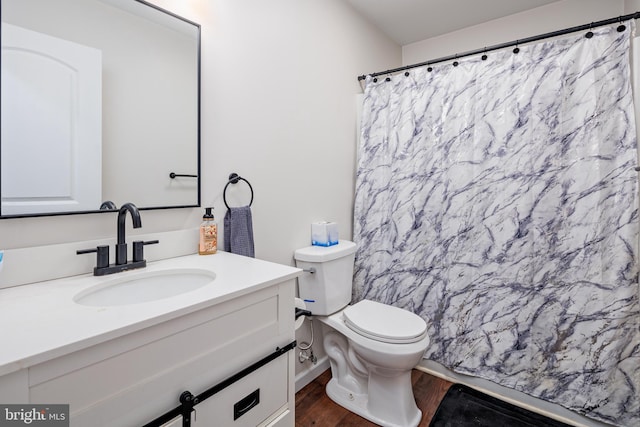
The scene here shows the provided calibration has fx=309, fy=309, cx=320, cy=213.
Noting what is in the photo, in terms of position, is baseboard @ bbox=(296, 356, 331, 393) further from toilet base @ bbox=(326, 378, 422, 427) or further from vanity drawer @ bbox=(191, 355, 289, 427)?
vanity drawer @ bbox=(191, 355, 289, 427)

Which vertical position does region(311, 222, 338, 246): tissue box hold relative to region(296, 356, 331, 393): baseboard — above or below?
above

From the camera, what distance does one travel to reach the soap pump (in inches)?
50.7

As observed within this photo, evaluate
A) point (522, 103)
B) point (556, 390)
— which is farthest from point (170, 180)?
point (556, 390)

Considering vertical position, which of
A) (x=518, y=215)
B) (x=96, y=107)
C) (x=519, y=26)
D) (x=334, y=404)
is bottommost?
(x=334, y=404)

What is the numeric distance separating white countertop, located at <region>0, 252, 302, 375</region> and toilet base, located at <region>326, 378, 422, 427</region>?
1.10 m

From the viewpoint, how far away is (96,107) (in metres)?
1.05

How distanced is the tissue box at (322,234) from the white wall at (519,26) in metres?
1.88

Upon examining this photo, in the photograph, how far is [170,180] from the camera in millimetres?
1251

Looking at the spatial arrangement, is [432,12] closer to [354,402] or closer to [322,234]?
[322,234]

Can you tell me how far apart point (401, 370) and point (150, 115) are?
160cm

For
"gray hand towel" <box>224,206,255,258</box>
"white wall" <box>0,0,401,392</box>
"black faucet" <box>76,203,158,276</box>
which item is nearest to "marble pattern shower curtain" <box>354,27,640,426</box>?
"white wall" <box>0,0,401,392</box>

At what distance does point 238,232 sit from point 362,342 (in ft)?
2.73

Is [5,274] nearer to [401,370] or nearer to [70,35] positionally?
[70,35]

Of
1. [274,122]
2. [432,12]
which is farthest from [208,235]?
[432,12]
